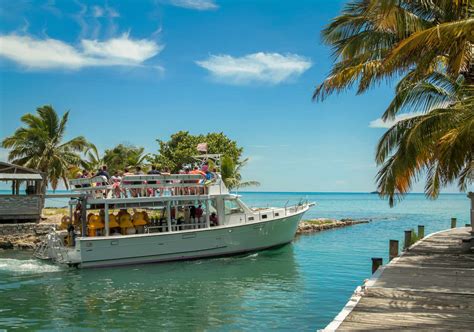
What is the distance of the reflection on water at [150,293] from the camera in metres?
12.1

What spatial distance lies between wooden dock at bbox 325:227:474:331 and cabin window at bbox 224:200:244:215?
10.6 m

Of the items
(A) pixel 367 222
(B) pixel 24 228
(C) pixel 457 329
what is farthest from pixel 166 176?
(A) pixel 367 222

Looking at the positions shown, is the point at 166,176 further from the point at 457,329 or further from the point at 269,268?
the point at 457,329

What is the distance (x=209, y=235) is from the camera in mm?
21391

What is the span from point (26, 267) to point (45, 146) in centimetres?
1948

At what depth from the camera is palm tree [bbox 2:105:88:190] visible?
120ft

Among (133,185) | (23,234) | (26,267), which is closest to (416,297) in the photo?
(133,185)

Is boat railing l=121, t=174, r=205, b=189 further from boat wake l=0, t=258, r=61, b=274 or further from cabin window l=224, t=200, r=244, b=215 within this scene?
boat wake l=0, t=258, r=61, b=274

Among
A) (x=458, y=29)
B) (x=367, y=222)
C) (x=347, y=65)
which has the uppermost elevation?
(x=347, y=65)

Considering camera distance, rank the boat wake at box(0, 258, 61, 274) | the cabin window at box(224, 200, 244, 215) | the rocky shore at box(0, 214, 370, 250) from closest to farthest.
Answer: the boat wake at box(0, 258, 61, 274) → the cabin window at box(224, 200, 244, 215) → the rocky shore at box(0, 214, 370, 250)

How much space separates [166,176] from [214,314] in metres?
8.79

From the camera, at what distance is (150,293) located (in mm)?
15117

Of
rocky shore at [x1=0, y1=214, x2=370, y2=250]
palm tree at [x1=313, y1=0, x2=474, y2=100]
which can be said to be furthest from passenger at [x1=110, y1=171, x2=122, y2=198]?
palm tree at [x1=313, y1=0, x2=474, y2=100]

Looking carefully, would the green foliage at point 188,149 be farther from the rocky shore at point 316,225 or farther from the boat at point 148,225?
the boat at point 148,225
